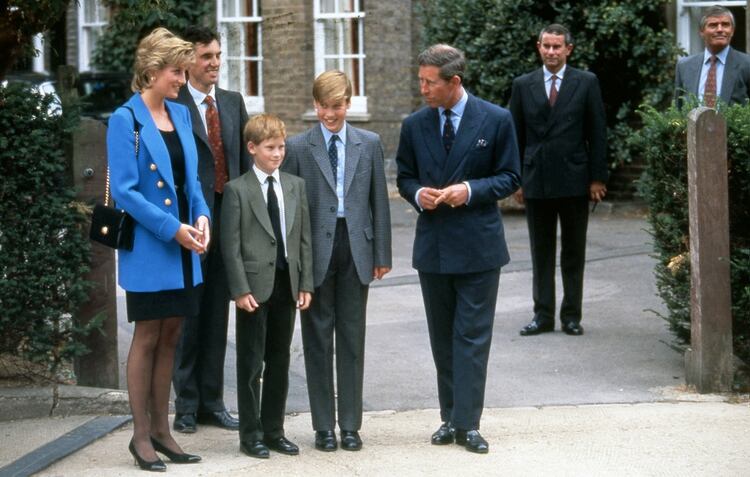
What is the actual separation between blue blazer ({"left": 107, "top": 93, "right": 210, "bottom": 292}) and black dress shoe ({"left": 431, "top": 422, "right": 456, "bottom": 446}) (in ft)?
4.62

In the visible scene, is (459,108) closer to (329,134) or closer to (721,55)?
(329,134)

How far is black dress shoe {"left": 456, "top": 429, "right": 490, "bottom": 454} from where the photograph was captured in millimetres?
6680

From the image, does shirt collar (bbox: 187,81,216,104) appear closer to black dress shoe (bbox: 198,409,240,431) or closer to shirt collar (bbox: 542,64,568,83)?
black dress shoe (bbox: 198,409,240,431)

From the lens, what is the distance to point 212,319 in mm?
7391

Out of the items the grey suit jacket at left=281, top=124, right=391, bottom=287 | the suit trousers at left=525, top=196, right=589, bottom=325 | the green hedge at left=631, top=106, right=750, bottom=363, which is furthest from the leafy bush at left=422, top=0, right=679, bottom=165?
the grey suit jacket at left=281, top=124, right=391, bottom=287

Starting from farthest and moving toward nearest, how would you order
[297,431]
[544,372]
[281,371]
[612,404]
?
[544,372]
[612,404]
[297,431]
[281,371]

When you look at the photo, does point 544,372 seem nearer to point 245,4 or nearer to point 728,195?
point 728,195

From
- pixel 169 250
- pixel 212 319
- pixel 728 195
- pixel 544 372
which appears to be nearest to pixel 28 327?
pixel 212 319

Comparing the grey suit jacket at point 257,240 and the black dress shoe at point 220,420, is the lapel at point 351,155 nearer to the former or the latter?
the grey suit jacket at point 257,240

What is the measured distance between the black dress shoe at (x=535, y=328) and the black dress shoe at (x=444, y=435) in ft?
9.47

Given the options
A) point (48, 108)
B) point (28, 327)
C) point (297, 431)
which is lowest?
point (297, 431)

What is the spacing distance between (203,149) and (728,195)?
2834mm

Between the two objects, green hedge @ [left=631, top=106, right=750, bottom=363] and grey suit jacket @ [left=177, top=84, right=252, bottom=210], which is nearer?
grey suit jacket @ [left=177, top=84, right=252, bottom=210]

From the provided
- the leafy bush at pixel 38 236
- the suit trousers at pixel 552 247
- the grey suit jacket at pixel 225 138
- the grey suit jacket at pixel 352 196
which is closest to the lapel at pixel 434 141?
the grey suit jacket at pixel 352 196
